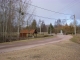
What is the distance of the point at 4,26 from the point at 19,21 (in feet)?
28.5

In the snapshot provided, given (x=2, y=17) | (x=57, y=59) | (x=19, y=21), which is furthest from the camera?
(x=19, y=21)

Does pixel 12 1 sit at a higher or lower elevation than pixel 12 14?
higher

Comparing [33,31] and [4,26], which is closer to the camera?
[4,26]

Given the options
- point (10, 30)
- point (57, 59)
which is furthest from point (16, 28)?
point (57, 59)

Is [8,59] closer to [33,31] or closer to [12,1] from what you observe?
[12,1]

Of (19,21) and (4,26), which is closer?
(4,26)

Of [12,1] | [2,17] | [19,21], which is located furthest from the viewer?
[19,21]

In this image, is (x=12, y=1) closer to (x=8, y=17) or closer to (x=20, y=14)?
(x=8, y=17)

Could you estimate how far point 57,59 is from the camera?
34.0ft

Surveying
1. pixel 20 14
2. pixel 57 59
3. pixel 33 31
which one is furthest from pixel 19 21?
pixel 57 59

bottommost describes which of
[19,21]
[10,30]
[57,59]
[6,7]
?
[57,59]

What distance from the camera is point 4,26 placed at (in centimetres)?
3070

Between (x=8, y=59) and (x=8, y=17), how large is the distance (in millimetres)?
22556

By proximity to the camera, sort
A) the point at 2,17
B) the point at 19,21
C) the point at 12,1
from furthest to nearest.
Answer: the point at 19,21 < the point at 12,1 < the point at 2,17
